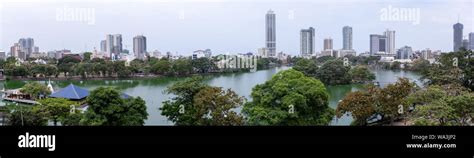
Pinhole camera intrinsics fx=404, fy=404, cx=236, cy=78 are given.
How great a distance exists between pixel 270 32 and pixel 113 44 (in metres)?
2.07

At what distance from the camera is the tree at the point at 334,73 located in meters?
6.07

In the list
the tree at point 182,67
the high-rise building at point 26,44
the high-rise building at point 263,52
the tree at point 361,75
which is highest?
the high-rise building at point 26,44

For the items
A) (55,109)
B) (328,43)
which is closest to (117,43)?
(55,109)

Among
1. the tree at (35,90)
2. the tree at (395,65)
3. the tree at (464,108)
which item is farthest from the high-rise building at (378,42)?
the tree at (35,90)

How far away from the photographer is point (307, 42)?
4.83 metres

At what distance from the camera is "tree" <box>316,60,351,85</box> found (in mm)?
6074

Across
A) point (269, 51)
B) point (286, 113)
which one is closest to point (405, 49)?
point (269, 51)

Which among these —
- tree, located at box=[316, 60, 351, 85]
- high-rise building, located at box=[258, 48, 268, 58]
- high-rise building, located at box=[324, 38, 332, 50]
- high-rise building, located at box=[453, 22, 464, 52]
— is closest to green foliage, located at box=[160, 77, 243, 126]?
high-rise building, located at box=[258, 48, 268, 58]

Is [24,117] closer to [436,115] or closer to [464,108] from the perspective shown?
[436,115]

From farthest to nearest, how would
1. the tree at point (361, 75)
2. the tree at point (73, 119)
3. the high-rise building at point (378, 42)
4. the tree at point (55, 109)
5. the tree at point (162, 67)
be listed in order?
the tree at point (162, 67)
the tree at point (361, 75)
the high-rise building at point (378, 42)
the tree at point (55, 109)
the tree at point (73, 119)

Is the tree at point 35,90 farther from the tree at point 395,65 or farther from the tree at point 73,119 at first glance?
the tree at point 395,65

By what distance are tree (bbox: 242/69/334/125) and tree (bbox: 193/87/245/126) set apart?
0.18 metres

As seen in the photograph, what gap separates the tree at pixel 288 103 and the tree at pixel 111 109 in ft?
3.53

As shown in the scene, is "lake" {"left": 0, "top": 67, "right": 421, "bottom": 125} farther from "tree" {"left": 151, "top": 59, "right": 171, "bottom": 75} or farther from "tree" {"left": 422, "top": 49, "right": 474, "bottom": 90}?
"tree" {"left": 422, "top": 49, "right": 474, "bottom": 90}
